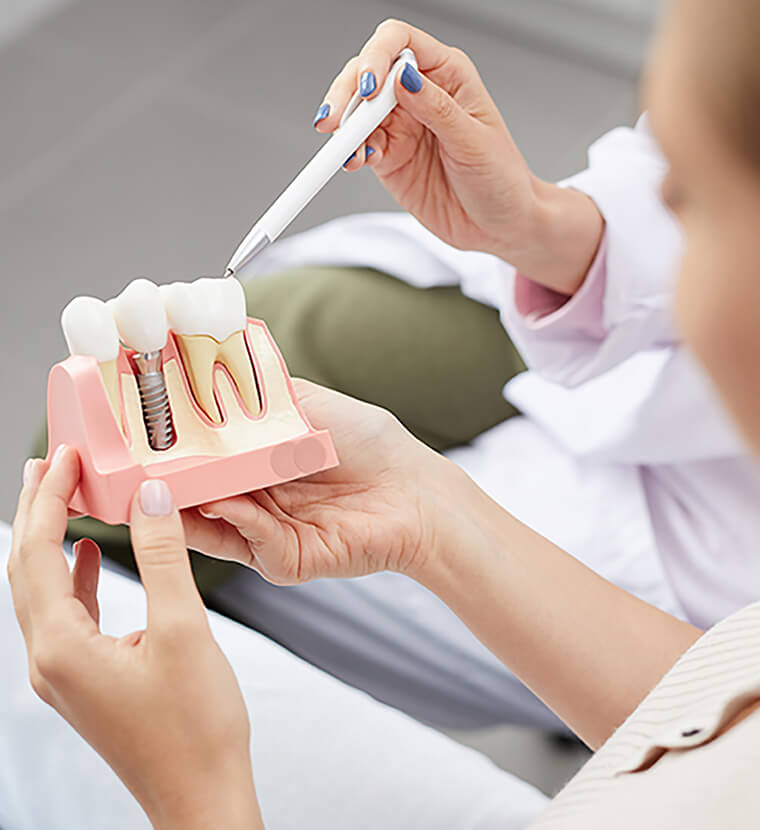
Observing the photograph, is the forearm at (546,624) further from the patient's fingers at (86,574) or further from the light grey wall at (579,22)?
the light grey wall at (579,22)

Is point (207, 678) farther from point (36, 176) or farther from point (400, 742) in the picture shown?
point (36, 176)

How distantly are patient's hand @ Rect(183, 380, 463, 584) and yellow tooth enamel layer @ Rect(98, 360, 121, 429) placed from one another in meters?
0.09

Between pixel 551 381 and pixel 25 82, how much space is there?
6.04ft

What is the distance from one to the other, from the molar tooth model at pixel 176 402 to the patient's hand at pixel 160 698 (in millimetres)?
106

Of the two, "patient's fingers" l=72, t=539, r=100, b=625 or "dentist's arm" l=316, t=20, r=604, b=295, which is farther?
"dentist's arm" l=316, t=20, r=604, b=295

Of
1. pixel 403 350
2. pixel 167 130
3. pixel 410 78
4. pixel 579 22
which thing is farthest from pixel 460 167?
pixel 579 22

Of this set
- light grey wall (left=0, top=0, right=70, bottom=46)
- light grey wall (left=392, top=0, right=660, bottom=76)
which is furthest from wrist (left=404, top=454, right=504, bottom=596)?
light grey wall (left=0, top=0, right=70, bottom=46)

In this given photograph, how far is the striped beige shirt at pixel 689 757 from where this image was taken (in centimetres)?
51

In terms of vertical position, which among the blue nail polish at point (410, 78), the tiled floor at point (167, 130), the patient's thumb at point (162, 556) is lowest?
the patient's thumb at point (162, 556)

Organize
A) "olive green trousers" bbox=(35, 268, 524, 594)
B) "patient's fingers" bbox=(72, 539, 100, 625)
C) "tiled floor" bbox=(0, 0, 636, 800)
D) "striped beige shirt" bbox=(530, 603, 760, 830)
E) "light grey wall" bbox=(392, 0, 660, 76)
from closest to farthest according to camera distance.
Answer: "striped beige shirt" bbox=(530, 603, 760, 830) < "patient's fingers" bbox=(72, 539, 100, 625) < "olive green trousers" bbox=(35, 268, 524, 594) < "tiled floor" bbox=(0, 0, 636, 800) < "light grey wall" bbox=(392, 0, 660, 76)

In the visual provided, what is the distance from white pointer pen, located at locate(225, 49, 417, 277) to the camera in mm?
694

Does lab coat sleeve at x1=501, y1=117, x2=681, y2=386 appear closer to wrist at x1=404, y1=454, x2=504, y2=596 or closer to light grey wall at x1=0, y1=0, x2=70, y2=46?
wrist at x1=404, y1=454, x2=504, y2=596

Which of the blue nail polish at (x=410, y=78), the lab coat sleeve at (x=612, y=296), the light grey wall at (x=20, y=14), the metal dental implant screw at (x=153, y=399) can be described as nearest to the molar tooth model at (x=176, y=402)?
the metal dental implant screw at (x=153, y=399)

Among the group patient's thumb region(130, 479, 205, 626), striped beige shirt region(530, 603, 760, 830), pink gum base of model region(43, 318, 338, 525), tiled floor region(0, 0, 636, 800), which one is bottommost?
striped beige shirt region(530, 603, 760, 830)
